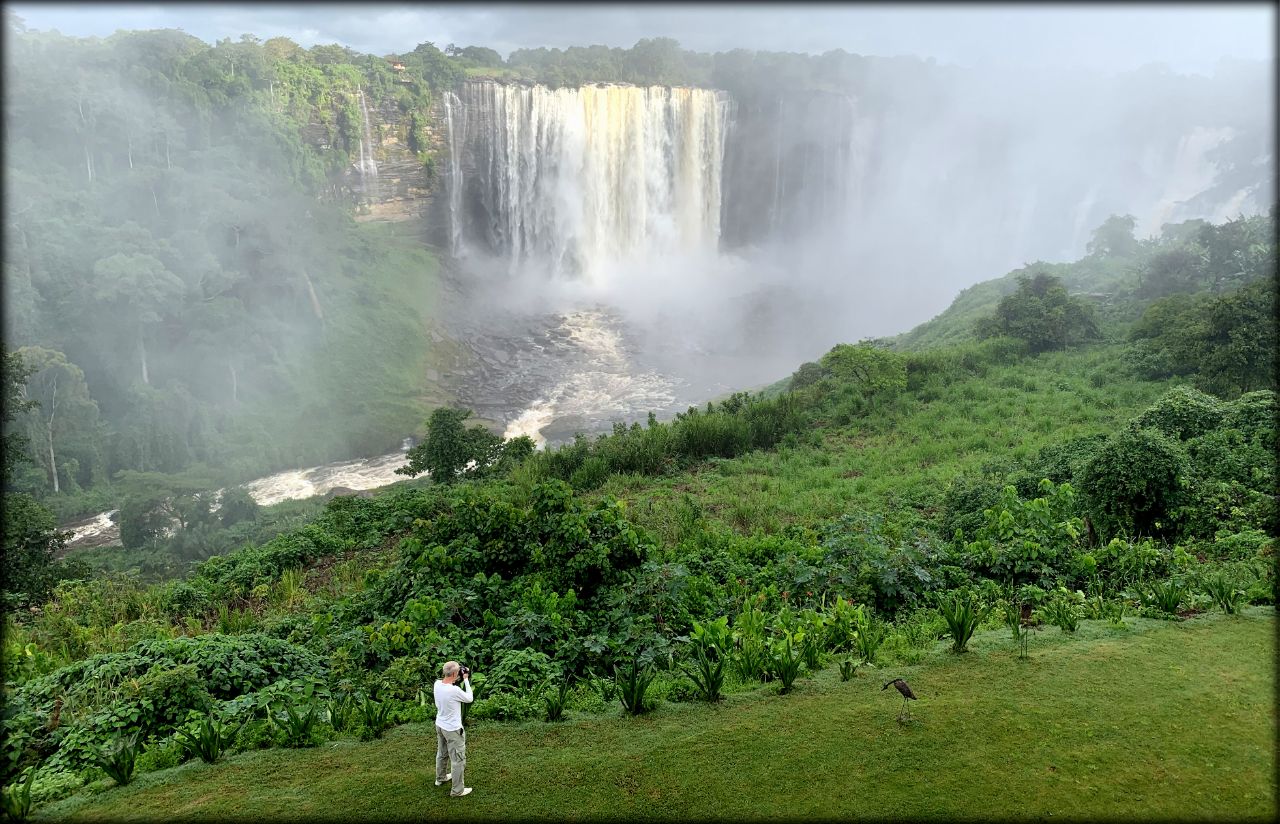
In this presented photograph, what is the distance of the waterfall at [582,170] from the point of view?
4088cm

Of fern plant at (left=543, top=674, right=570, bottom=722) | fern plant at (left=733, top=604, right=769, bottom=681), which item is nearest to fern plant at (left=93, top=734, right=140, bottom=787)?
fern plant at (left=543, top=674, right=570, bottom=722)

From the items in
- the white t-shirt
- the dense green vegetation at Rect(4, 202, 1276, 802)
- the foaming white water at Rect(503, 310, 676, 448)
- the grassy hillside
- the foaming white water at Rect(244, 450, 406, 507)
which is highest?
the white t-shirt

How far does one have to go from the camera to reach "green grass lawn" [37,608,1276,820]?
12.3 ft

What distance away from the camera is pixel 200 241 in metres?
32.2

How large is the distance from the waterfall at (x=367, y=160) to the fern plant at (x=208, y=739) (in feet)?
133

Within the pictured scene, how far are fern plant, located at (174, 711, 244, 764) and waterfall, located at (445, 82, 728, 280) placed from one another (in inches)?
1568

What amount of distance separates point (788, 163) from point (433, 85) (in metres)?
24.2

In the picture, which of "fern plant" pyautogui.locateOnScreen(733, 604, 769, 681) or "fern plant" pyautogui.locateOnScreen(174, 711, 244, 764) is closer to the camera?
"fern plant" pyautogui.locateOnScreen(174, 711, 244, 764)

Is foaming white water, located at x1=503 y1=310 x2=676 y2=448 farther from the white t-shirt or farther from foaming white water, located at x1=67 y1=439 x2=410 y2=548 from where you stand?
the white t-shirt

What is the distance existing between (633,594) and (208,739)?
3.37m

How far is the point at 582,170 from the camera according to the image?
140 feet

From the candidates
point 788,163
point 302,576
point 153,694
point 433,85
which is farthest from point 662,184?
point 153,694

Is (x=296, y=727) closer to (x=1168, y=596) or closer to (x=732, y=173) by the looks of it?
(x=1168, y=596)

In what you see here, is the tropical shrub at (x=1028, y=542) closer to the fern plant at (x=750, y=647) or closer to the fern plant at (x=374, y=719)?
the fern plant at (x=750, y=647)
